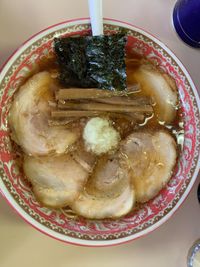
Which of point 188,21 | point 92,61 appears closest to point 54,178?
point 92,61

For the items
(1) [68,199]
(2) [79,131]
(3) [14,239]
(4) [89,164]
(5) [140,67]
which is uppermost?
(5) [140,67]

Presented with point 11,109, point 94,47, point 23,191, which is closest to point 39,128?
point 11,109

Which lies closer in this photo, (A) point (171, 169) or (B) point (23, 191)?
(B) point (23, 191)

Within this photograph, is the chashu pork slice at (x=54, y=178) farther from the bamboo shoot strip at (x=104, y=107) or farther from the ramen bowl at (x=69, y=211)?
the bamboo shoot strip at (x=104, y=107)

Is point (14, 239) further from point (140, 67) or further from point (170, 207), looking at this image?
point (140, 67)

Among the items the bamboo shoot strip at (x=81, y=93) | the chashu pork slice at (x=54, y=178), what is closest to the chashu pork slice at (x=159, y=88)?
the bamboo shoot strip at (x=81, y=93)

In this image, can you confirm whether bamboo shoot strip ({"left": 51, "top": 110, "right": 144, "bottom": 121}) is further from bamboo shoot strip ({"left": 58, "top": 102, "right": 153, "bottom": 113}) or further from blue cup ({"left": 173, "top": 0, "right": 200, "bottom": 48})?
blue cup ({"left": 173, "top": 0, "right": 200, "bottom": 48})

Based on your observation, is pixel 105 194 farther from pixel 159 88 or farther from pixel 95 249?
pixel 159 88
